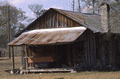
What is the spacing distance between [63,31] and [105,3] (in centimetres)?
510

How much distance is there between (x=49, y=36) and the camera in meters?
20.6

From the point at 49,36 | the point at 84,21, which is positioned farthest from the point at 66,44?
the point at 84,21

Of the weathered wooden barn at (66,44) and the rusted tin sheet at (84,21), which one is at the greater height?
the rusted tin sheet at (84,21)

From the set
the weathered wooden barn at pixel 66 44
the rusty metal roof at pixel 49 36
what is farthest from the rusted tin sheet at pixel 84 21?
the rusty metal roof at pixel 49 36

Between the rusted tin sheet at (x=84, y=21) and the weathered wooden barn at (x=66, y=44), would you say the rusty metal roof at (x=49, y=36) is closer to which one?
the weathered wooden barn at (x=66, y=44)

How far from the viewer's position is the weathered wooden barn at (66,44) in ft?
66.9

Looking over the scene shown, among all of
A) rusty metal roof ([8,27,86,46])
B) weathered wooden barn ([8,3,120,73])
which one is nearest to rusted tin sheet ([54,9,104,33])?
weathered wooden barn ([8,3,120,73])

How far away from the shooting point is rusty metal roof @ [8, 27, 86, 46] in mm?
18891

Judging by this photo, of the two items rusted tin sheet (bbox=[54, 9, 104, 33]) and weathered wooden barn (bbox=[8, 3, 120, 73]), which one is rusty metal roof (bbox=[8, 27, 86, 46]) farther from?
rusted tin sheet (bbox=[54, 9, 104, 33])

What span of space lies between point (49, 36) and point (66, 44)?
1.87 meters

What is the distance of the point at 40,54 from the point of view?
21.4 m

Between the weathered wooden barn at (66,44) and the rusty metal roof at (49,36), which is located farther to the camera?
the weathered wooden barn at (66,44)

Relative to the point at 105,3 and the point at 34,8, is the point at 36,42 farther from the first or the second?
the point at 34,8

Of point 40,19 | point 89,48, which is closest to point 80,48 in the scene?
point 89,48
